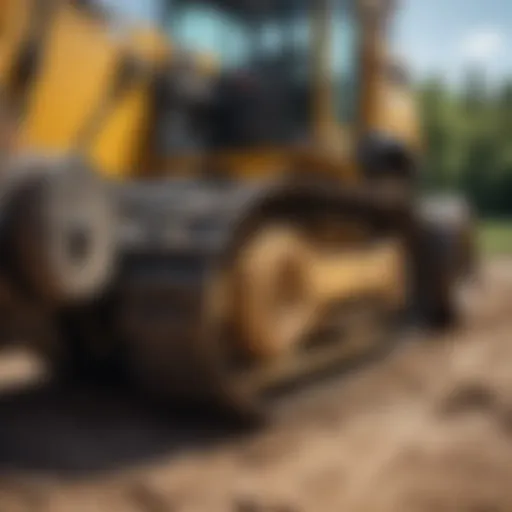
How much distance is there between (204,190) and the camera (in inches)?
160

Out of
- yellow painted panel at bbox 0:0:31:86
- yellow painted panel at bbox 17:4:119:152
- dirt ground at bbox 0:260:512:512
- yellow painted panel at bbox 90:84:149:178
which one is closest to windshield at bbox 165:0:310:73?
yellow painted panel at bbox 90:84:149:178

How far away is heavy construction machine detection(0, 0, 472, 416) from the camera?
3406 millimetres

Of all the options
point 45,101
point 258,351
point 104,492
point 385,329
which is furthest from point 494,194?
point 104,492

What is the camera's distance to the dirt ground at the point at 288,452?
299 centimetres

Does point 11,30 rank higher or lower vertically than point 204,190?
higher

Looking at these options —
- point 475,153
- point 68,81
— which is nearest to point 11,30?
point 68,81

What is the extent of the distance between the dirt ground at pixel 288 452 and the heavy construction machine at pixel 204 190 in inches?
7.5

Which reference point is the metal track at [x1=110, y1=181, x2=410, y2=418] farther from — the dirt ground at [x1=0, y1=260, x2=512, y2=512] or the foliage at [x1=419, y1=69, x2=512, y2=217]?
the foliage at [x1=419, y1=69, x2=512, y2=217]

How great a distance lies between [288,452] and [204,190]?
3.65 feet

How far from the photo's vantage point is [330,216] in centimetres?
486

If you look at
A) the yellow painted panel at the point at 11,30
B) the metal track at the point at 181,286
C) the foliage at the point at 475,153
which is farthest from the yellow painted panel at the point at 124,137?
the foliage at the point at 475,153

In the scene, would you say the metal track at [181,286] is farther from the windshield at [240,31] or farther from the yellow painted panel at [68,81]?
the windshield at [240,31]

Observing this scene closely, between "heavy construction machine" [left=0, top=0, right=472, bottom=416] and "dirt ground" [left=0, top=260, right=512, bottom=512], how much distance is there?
191mm

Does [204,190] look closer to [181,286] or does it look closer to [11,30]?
[181,286]
